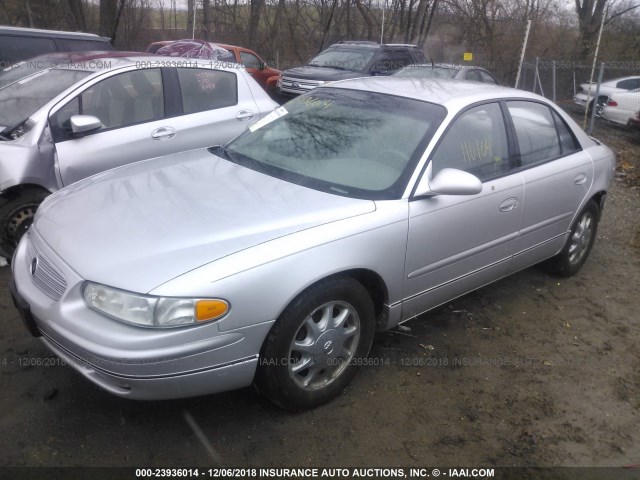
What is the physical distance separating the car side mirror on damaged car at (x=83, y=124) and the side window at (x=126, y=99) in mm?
231

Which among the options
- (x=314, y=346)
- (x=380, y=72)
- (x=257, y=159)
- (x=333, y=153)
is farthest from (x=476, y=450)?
(x=380, y=72)

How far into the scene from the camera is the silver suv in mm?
4156

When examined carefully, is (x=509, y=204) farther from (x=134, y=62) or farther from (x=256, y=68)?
(x=256, y=68)

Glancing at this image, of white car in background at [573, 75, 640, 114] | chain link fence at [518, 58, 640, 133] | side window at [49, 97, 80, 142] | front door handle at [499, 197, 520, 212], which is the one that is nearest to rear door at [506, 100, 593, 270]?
front door handle at [499, 197, 520, 212]

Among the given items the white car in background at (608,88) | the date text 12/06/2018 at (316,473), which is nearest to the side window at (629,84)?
the white car in background at (608,88)

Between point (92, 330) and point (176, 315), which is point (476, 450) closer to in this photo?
point (176, 315)

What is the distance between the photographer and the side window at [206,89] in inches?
198

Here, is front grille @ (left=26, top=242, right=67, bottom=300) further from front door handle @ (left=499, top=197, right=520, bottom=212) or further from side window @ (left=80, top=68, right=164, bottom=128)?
front door handle @ (left=499, top=197, right=520, bottom=212)

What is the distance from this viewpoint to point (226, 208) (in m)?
2.80

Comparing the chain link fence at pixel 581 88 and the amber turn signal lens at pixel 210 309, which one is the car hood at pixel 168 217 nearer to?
the amber turn signal lens at pixel 210 309

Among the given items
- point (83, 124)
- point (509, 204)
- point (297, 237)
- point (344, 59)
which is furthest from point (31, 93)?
point (344, 59)

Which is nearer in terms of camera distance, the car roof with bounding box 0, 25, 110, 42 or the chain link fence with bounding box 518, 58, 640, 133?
the car roof with bounding box 0, 25, 110, 42

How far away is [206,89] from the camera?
520 centimetres

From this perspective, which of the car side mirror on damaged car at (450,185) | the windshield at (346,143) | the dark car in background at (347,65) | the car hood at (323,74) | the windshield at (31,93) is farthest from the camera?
the dark car in background at (347,65)
